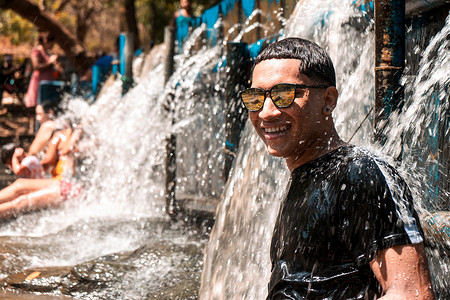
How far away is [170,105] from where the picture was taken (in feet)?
21.6

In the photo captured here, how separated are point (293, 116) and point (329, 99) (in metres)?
0.14

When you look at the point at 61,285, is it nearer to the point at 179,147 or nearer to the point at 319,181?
the point at 319,181

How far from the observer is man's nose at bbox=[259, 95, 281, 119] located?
201 centimetres

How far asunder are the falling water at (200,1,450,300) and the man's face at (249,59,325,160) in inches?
39.5

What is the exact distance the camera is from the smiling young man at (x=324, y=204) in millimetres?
1677

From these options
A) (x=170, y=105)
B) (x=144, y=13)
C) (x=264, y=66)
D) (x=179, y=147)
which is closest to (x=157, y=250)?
(x=170, y=105)

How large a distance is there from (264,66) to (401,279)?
2.67 ft

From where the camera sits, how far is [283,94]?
1.96 metres

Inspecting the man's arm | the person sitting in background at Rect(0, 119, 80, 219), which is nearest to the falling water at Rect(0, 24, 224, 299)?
the person sitting in background at Rect(0, 119, 80, 219)

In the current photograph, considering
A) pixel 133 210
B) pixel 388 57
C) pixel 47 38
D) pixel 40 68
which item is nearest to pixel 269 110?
pixel 388 57

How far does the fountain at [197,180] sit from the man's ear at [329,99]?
2.33 feet

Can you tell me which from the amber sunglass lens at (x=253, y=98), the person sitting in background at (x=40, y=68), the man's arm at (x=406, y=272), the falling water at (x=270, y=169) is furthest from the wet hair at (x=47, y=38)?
the man's arm at (x=406, y=272)

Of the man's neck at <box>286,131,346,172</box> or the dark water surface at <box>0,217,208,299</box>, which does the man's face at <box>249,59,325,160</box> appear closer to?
the man's neck at <box>286,131,346,172</box>

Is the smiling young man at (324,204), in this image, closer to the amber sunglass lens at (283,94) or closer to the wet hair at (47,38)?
the amber sunglass lens at (283,94)
